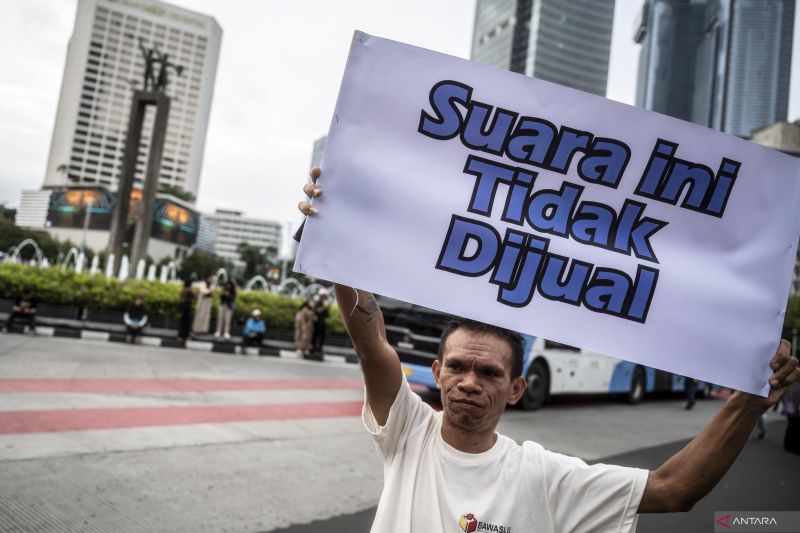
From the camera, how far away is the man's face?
1620 mm

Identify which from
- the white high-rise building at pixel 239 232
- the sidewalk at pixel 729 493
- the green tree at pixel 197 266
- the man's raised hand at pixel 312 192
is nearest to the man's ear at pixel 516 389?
the man's raised hand at pixel 312 192

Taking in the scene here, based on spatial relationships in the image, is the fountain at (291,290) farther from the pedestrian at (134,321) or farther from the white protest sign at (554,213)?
the white protest sign at (554,213)

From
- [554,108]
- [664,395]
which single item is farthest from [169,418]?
[664,395]

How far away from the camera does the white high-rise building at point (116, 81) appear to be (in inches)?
5148

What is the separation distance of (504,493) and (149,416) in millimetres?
5630

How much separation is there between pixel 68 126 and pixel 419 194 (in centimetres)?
15405

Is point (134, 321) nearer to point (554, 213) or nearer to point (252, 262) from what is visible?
point (554, 213)

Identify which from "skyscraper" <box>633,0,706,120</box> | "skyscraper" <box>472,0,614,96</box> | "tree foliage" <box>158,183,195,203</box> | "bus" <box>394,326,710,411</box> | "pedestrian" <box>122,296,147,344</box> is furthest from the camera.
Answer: "skyscraper" <box>633,0,706,120</box>

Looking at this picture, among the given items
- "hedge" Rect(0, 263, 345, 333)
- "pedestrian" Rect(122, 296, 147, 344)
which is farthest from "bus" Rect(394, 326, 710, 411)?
"pedestrian" Rect(122, 296, 147, 344)

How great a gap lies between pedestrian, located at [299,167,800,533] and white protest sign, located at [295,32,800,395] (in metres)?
0.12

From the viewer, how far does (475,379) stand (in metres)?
1.64

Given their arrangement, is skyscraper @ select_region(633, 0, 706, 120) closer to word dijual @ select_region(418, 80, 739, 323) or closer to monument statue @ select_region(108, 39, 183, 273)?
monument statue @ select_region(108, 39, 183, 273)

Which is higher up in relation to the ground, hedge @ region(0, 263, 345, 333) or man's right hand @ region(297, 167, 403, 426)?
man's right hand @ region(297, 167, 403, 426)

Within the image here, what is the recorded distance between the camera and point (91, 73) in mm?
130750
